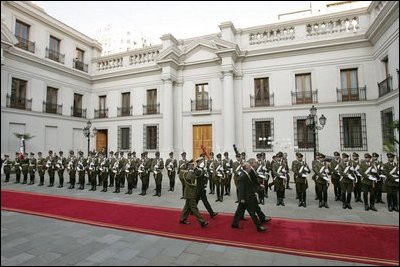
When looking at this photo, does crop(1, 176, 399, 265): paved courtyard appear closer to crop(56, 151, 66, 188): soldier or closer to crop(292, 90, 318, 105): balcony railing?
crop(56, 151, 66, 188): soldier

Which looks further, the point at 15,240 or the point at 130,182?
the point at 130,182

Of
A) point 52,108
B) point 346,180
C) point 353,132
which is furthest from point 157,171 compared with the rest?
point 52,108

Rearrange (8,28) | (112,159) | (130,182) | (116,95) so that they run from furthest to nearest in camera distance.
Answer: (116,95)
(8,28)
(112,159)
(130,182)

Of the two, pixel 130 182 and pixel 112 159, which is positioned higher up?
pixel 112 159

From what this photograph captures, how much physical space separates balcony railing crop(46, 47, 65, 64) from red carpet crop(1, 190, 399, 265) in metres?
15.7

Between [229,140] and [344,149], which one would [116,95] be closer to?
[229,140]

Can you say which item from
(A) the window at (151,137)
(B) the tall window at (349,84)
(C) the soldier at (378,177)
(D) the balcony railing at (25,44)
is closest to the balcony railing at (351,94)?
(B) the tall window at (349,84)

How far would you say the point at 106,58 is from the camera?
23.4m

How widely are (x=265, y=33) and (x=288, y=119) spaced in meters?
6.70

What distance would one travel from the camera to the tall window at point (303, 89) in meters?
16.9

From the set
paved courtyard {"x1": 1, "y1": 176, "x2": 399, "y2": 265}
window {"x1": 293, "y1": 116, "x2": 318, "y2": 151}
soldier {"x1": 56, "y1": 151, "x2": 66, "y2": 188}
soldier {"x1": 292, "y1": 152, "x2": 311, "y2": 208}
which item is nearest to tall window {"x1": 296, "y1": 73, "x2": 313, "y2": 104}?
window {"x1": 293, "y1": 116, "x2": 318, "y2": 151}

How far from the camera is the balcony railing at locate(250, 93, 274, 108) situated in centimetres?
1766

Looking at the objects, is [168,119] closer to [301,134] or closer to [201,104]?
[201,104]

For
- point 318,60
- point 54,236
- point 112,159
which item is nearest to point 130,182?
point 112,159
